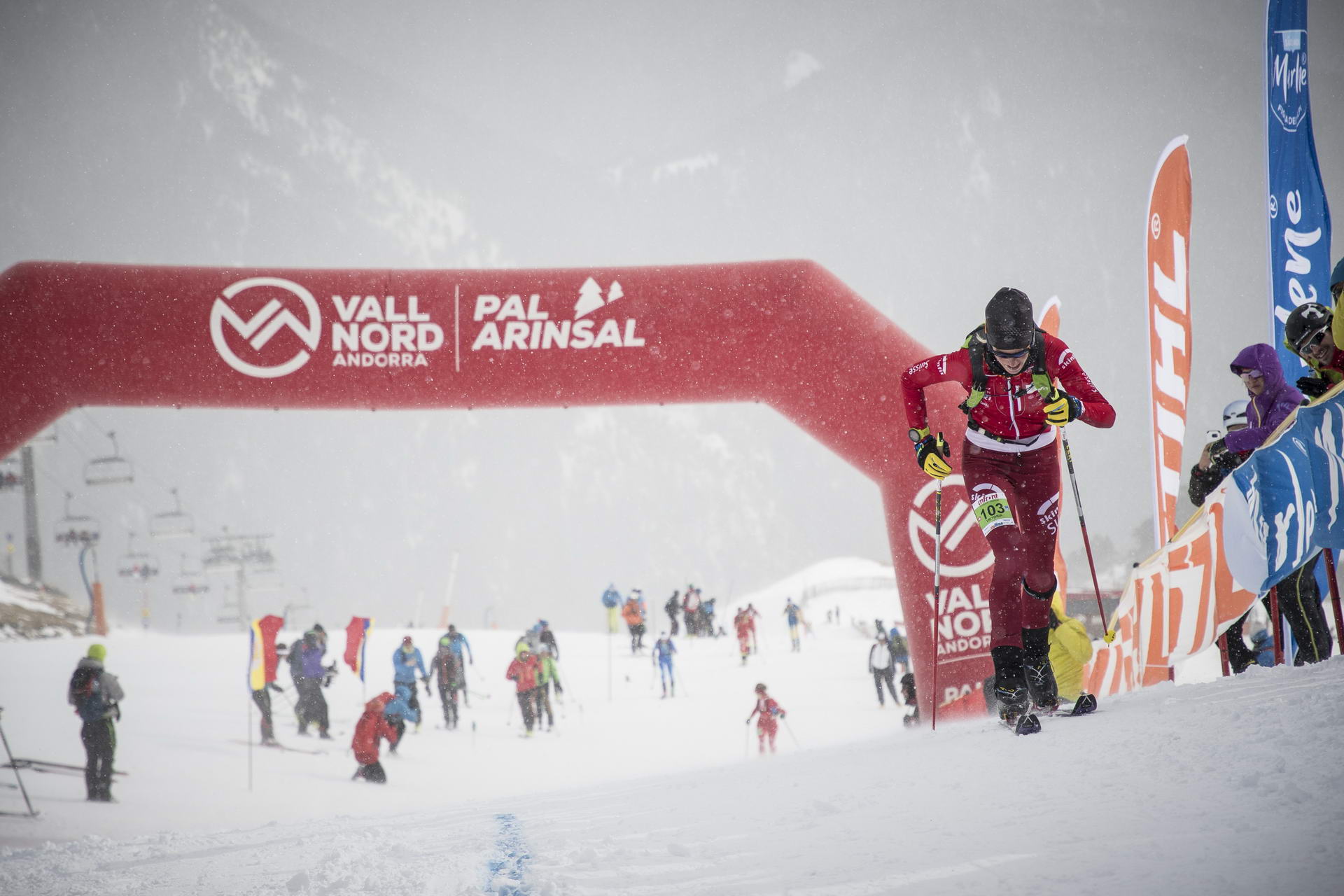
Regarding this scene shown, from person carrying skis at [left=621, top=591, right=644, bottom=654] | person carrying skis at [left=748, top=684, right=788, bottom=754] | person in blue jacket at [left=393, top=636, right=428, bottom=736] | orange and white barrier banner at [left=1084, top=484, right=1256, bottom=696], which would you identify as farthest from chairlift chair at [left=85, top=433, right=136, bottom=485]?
orange and white barrier banner at [left=1084, top=484, right=1256, bottom=696]

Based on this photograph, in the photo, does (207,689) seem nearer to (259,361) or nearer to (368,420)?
(259,361)

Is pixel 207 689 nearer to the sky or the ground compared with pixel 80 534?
nearer to the ground

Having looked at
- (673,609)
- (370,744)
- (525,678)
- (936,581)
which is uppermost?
(936,581)

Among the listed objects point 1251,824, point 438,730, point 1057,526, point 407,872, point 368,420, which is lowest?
point 438,730

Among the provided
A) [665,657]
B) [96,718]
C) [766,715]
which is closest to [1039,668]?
[766,715]

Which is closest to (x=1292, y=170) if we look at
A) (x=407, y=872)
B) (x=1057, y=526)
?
(x=1057, y=526)

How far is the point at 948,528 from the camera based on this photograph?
645 centimetres

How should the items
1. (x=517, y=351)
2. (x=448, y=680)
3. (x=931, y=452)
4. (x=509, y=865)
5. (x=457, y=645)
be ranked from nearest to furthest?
(x=509, y=865)
(x=931, y=452)
(x=517, y=351)
(x=448, y=680)
(x=457, y=645)

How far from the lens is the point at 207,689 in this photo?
12.9 m

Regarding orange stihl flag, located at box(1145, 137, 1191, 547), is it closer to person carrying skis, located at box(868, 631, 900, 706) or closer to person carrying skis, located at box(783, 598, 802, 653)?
person carrying skis, located at box(868, 631, 900, 706)

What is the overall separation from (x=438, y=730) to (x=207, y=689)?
13.8ft

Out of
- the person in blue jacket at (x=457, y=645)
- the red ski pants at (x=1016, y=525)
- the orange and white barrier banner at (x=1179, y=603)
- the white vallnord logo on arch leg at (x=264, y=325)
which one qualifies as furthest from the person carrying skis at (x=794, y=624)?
the red ski pants at (x=1016, y=525)

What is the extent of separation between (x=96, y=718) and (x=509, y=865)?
6438mm

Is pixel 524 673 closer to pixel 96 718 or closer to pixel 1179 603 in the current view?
pixel 96 718
